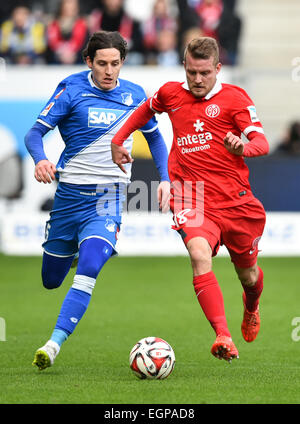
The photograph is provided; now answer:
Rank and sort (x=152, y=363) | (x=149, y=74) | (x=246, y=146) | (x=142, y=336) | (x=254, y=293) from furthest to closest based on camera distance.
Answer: (x=149, y=74) → (x=142, y=336) → (x=254, y=293) → (x=246, y=146) → (x=152, y=363)

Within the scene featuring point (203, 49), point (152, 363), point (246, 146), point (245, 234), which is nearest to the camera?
point (152, 363)

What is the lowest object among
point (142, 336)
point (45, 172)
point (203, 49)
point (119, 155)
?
point (142, 336)

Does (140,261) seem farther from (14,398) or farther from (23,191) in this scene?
(14,398)

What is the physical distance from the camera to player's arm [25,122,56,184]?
6.60 metres

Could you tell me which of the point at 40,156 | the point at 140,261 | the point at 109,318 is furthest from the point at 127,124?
the point at 140,261

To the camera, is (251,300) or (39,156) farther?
(251,300)

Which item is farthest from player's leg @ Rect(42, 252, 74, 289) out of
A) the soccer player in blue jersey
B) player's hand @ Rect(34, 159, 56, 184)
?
player's hand @ Rect(34, 159, 56, 184)

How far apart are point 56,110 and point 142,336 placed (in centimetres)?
251

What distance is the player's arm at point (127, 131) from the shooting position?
22.3 feet

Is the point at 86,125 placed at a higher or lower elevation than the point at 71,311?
higher

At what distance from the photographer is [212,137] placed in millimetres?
6703

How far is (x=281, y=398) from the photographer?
17.9 ft

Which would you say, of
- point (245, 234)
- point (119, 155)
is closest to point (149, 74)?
point (119, 155)

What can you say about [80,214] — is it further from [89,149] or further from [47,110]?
[47,110]
